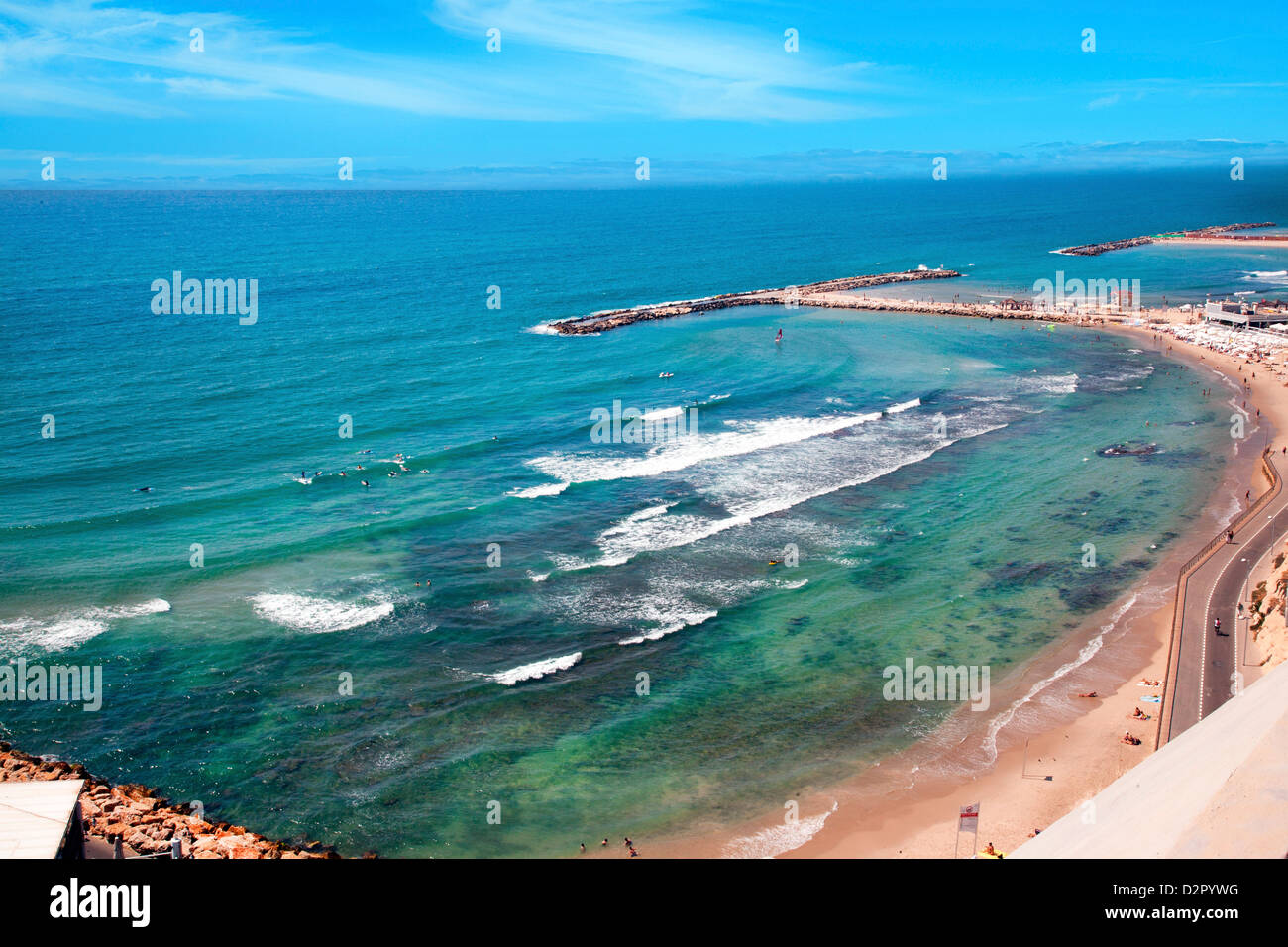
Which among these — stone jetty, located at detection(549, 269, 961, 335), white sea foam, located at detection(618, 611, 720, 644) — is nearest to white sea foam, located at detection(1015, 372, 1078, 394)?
stone jetty, located at detection(549, 269, 961, 335)

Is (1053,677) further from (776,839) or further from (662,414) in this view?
(662,414)

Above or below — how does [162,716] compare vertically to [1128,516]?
below

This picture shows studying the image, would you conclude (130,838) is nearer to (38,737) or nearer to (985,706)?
(38,737)

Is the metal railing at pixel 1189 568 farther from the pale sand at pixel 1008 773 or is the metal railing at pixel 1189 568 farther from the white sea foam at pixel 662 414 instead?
the white sea foam at pixel 662 414

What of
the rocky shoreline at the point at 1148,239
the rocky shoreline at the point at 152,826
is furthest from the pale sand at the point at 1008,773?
the rocky shoreline at the point at 1148,239

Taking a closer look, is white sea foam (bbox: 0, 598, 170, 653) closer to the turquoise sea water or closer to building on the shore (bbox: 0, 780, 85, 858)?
the turquoise sea water

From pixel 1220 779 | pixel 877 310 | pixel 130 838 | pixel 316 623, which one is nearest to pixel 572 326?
pixel 877 310
